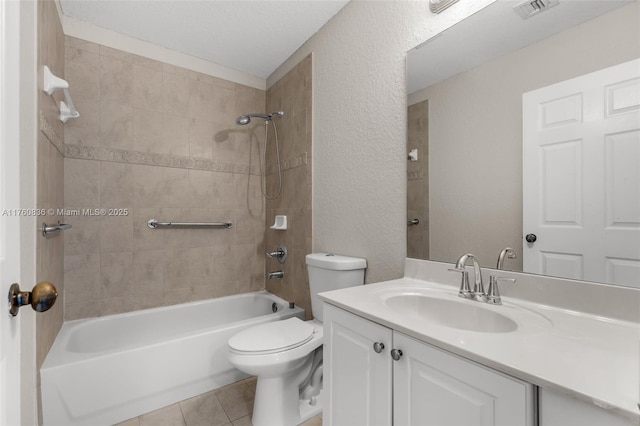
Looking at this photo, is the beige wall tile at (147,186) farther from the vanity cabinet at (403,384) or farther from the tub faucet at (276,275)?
the vanity cabinet at (403,384)

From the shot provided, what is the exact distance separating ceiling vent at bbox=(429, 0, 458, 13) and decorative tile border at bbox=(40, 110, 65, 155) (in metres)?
1.79

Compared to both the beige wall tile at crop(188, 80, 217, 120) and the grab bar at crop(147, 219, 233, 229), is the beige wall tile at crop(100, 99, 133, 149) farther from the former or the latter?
the grab bar at crop(147, 219, 233, 229)

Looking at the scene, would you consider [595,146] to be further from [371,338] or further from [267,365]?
[267,365]

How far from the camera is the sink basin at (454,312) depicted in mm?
946

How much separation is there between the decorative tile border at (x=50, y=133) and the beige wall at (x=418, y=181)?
65.7 inches

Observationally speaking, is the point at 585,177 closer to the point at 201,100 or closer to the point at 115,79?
the point at 201,100

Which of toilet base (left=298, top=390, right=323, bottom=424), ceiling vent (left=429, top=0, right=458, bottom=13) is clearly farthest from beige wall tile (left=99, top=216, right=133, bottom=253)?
ceiling vent (left=429, top=0, right=458, bottom=13)

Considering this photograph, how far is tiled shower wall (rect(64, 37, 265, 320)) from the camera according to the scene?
1.94m

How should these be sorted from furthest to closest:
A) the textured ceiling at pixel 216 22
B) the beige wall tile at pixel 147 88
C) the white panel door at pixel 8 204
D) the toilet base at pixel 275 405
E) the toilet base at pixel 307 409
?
the beige wall tile at pixel 147 88 → the textured ceiling at pixel 216 22 → the toilet base at pixel 307 409 → the toilet base at pixel 275 405 → the white panel door at pixel 8 204

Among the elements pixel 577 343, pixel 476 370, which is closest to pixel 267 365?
pixel 476 370

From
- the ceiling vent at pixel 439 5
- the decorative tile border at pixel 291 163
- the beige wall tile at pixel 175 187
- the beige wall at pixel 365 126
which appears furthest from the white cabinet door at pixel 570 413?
the beige wall tile at pixel 175 187

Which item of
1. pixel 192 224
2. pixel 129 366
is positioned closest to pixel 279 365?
pixel 129 366

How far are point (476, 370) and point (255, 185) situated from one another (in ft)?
7.56

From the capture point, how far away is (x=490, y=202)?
3.70 ft
